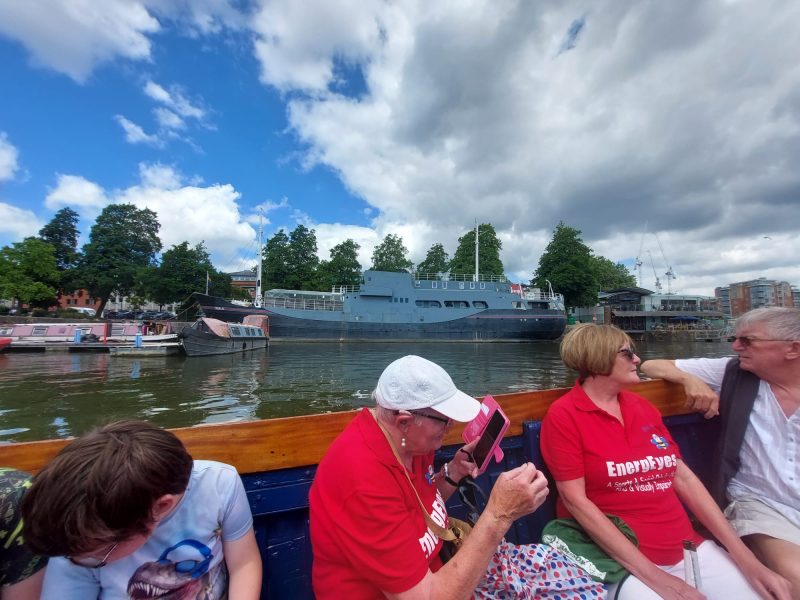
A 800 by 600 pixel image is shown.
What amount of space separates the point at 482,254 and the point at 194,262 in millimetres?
30833

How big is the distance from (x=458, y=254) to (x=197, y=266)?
28327 millimetres

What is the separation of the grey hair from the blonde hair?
72cm

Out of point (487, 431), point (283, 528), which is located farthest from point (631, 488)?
point (283, 528)

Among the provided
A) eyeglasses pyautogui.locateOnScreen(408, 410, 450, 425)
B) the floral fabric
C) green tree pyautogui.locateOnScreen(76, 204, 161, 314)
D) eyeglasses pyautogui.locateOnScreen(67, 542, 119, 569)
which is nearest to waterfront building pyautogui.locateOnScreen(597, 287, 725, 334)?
the floral fabric

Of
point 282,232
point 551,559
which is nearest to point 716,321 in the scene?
point 282,232

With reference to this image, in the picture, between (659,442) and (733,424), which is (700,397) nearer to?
(733,424)

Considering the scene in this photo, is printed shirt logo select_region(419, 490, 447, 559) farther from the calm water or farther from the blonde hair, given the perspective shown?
the calm water

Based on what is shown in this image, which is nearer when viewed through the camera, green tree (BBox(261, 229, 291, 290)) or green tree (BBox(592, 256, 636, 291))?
green tree (BBox(261, 229, 291, 290))

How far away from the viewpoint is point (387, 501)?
1039 millimetres

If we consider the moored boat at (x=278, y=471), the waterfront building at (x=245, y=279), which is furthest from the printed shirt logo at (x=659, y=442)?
the waterfront building at (x=245, y=279)

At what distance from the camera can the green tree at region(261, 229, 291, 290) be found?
4272cm

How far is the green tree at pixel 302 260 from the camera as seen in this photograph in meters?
42.5

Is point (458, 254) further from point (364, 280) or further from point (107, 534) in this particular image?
point (107, 534)

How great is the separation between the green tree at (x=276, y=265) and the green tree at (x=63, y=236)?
20.4 meters
